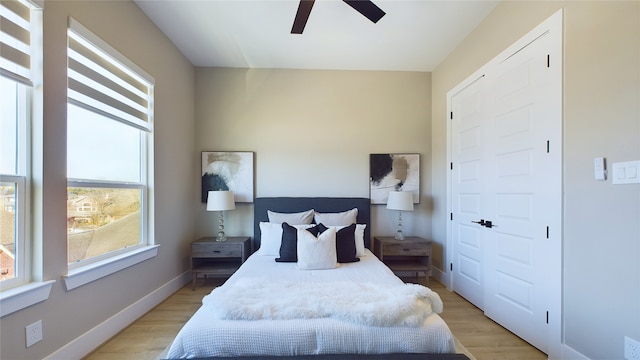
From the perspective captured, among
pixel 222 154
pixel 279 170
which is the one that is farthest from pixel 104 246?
pixel 279 170

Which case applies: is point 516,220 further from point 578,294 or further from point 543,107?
point 543,107

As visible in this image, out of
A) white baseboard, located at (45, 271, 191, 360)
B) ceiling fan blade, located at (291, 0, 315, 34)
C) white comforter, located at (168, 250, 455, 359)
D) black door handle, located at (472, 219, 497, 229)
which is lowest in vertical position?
white baseboard, located at (45, 271, 191, 360)

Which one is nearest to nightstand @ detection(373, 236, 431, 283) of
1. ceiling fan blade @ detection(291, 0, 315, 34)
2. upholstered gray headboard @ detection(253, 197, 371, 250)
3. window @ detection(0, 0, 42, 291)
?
upholstered gray headboard @ detection(253, 197, 371, 250)

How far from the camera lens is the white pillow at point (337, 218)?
3252 mm

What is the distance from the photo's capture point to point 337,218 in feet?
10.8

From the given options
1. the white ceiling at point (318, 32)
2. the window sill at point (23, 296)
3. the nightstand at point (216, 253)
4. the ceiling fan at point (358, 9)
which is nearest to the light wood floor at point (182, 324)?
the nightstand at point (216, 253)

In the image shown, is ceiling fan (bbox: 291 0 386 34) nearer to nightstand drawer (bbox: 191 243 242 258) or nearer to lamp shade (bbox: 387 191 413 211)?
lamp shade (bbox: 387 191 413 211)

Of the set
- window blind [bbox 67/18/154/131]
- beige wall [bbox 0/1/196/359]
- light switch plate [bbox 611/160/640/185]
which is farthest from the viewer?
window blind [bbox 67/18/154/131]

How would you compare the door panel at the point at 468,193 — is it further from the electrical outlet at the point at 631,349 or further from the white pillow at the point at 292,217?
the white pillow at the point at 292,217

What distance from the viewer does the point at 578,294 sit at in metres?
1.72

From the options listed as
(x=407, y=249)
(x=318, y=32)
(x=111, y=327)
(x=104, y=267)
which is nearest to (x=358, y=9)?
(x=318, y=32)

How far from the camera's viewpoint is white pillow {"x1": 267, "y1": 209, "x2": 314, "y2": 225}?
10.7ft

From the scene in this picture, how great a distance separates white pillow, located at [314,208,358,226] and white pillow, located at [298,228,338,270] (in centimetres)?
64

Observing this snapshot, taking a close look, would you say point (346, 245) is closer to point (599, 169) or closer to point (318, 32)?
point (599, 169)
